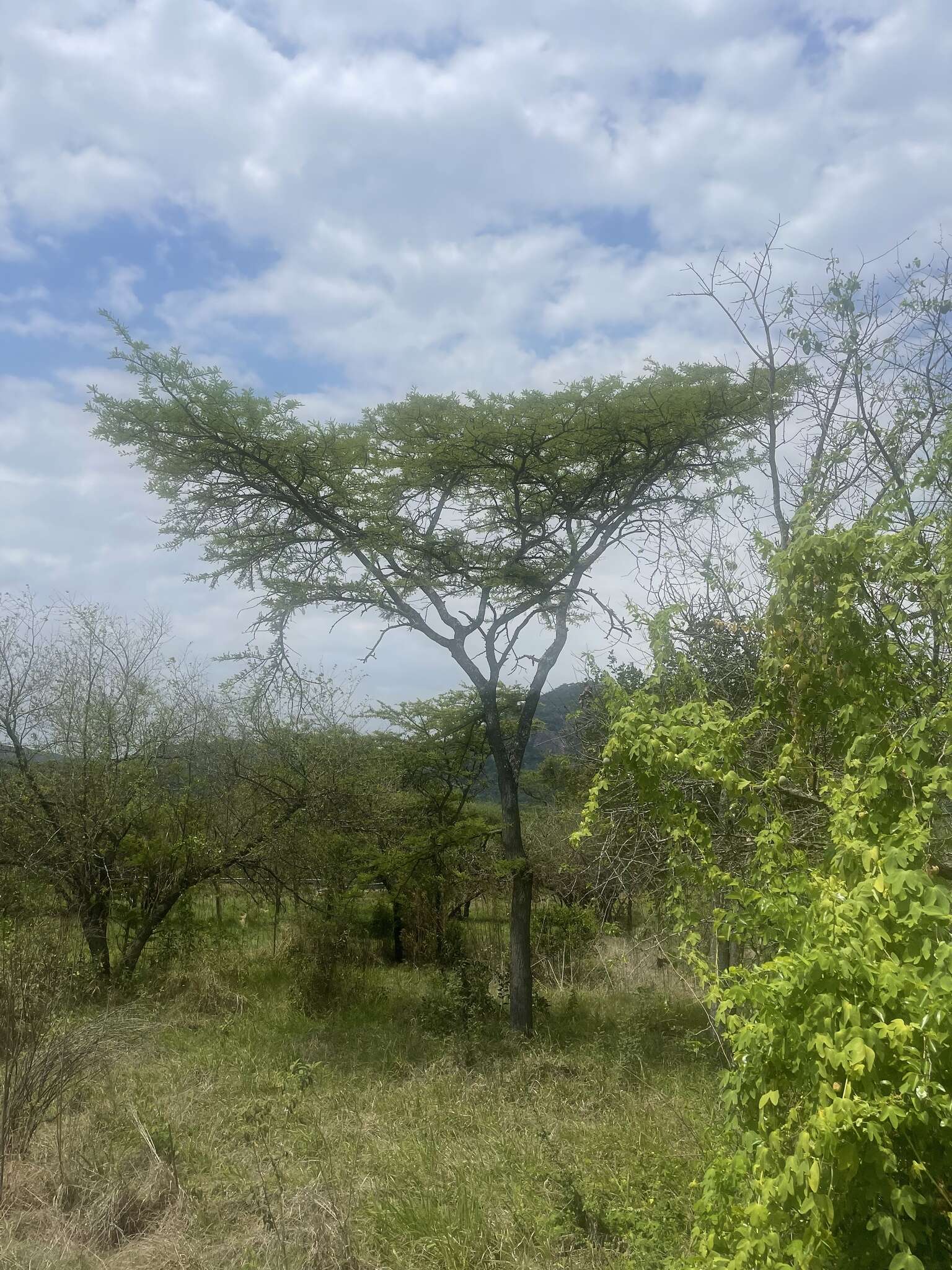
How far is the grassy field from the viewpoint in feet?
14.9

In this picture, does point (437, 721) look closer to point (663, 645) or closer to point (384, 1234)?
point (384, 1234)

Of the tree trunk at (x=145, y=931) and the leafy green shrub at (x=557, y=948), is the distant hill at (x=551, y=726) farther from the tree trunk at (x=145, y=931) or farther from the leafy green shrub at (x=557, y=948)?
the tree trunk at (x=145, y=931)

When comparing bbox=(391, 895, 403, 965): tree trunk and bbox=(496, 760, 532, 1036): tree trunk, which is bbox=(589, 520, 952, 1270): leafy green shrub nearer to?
bbox=(496, 760, 532, 1036): tree trunk

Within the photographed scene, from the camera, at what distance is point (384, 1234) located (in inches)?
189

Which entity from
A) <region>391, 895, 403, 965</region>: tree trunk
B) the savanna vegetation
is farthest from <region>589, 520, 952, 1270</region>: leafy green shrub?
<region>391, 895, 403, 965</region>: tree trunk

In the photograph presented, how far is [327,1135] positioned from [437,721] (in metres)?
5.92

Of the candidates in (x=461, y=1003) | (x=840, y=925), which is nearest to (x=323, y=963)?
(x=461, y=1003)

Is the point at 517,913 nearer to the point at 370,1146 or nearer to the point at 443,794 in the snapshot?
the point at 443,794

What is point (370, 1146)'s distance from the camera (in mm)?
6246

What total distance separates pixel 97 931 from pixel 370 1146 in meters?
6.28

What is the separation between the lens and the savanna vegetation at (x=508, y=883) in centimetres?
215

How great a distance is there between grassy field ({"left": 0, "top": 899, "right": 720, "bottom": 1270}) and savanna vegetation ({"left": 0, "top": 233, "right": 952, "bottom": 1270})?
0.04 metres

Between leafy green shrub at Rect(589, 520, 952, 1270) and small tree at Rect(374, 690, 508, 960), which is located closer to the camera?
leafy green shrub at Rect(589, 520, 952, 1270)

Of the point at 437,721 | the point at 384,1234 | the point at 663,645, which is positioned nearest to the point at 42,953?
the point at 384,1234
